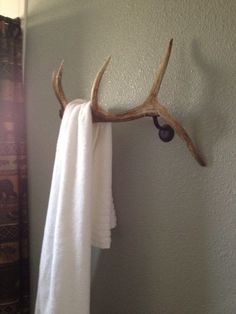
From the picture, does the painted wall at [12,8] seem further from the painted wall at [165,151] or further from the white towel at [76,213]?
the white towel at [76,213]

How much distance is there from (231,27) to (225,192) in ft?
1.41

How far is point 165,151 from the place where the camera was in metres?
0.87

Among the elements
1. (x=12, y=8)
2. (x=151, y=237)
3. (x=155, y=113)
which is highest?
(x=12, y=8)

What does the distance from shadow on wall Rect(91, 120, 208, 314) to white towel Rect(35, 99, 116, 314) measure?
91 mm

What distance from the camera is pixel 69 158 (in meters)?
0.87

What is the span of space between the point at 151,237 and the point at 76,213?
0.84 ft

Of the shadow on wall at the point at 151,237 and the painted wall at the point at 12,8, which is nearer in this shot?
the shadow on wall at the point at 151,237

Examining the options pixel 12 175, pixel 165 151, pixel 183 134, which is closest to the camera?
pixel 183 134

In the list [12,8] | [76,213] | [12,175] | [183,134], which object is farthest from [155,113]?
[12,8]

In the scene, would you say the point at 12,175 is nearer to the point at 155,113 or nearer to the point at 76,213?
the point at 76,213

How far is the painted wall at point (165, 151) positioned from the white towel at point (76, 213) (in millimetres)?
100

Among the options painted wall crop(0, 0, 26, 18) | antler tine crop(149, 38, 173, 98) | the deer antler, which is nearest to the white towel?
the deer antler

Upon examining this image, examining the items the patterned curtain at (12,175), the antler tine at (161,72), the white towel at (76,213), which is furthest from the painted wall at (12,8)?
the antler tine at (161,72)

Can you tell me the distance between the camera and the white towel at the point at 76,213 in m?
0.83
